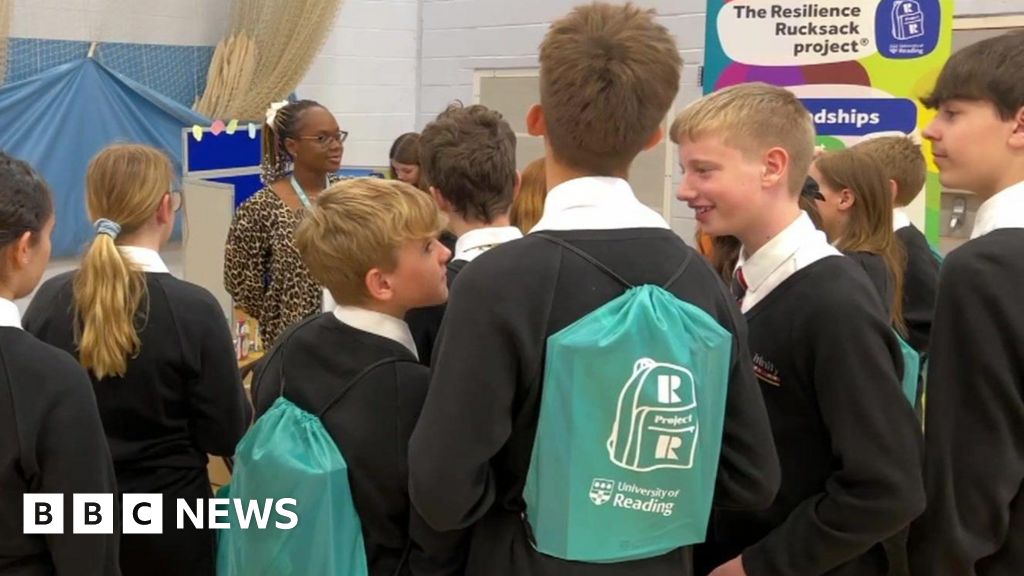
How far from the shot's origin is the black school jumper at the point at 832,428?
126 centimetres

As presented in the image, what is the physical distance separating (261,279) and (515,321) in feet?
6.64

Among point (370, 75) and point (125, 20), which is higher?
point (125, 20)

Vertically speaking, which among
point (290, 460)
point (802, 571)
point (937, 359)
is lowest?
point (802, 571)

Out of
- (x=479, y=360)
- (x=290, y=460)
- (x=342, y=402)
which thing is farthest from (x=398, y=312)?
(x=479, y=360)

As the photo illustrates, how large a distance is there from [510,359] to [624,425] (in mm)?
148

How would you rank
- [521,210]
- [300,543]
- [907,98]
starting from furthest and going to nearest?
[907,98] < [521,210] < [300,543]

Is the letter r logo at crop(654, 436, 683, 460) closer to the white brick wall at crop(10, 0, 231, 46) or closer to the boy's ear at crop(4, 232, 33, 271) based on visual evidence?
the boy's ear at crop(4, 232, 33, 271)

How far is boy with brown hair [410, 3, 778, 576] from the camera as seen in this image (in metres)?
1.12

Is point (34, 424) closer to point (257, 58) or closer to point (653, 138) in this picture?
point (653, 138)

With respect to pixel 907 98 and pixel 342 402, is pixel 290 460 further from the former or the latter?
pixel 907 98

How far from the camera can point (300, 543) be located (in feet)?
4.47

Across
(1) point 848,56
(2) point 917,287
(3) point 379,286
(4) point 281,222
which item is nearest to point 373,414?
(3) point 379,286

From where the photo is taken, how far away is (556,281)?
3.69ft

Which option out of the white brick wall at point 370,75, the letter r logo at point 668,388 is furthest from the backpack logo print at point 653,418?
the white brick wall at point 370,75
